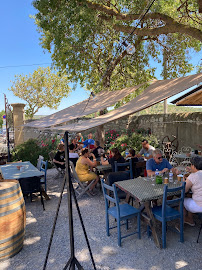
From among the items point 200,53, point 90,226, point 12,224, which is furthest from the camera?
point 200,53

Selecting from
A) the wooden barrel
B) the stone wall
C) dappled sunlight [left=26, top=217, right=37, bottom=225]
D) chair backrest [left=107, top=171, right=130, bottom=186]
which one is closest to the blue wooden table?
dappled sunlight [left=26, top=217, right=37, bottom=225]

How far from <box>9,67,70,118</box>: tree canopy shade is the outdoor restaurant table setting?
17229 millimetres

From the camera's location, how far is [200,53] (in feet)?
26.2

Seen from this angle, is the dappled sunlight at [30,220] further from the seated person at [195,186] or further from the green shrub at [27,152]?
the green shrub at [27,152]

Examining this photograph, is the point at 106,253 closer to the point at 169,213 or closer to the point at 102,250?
the point at 102,250

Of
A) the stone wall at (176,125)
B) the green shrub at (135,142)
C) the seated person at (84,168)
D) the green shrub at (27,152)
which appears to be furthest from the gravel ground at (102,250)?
the green shrub at (135,142)

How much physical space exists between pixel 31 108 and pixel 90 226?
19171 mm

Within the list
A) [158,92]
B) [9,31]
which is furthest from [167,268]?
[9,31]

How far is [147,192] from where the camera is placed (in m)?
2.84

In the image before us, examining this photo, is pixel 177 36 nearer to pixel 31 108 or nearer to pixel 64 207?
pixel 64 207

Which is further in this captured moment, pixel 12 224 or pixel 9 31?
pixel 9 31

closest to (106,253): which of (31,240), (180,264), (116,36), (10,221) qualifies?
(180,264)

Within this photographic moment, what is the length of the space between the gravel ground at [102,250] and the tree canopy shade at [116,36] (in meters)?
3.63

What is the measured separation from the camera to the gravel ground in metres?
2.41
